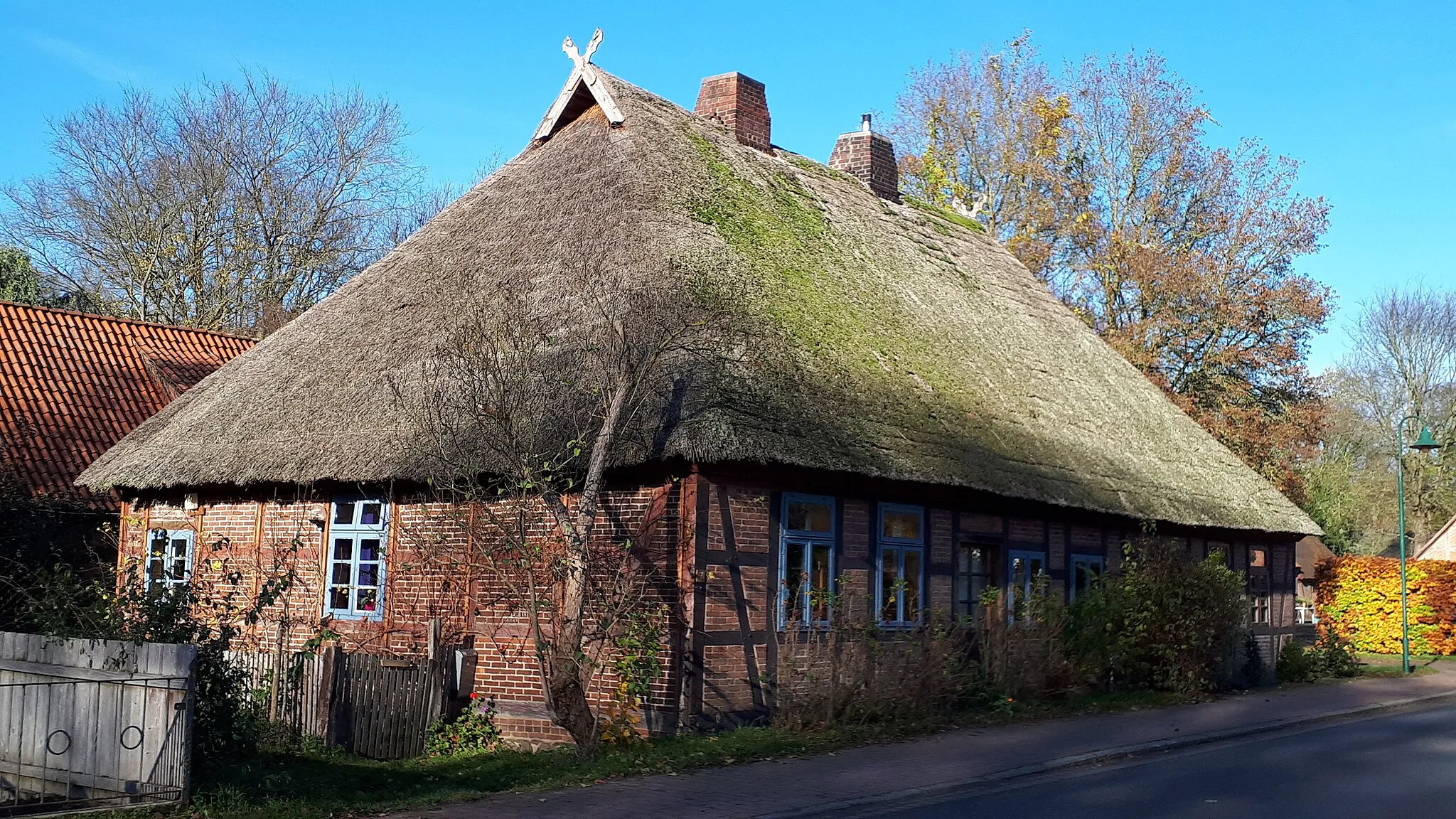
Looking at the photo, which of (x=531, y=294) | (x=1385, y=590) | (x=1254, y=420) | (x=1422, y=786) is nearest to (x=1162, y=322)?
(x=1254, y=420)

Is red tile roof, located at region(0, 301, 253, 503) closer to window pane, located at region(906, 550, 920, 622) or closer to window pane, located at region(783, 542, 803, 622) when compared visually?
window pane, located at region(783, 542, 803, 622)

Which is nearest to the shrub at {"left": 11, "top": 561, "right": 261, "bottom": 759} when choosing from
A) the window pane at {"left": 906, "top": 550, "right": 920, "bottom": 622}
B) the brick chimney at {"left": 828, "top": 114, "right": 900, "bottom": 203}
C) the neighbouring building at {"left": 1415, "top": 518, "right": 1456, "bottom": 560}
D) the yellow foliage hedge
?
the window pane at {"left": 906, "top": 550, "right": 920, "bottom": 622}

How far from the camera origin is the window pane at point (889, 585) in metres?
14.6

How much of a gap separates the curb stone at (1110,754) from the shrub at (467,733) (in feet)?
16.6

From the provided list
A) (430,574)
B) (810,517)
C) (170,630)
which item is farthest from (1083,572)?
(170,630)

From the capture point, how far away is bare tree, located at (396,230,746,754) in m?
11.6

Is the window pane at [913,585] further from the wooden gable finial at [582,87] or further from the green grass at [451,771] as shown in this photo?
the wooden gable finial at [582,87]

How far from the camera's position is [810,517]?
1371 centimetres

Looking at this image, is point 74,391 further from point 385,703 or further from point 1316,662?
point 1316,662

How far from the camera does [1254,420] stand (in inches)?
1217

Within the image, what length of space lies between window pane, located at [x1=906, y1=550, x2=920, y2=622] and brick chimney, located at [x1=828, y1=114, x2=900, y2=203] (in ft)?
31.7

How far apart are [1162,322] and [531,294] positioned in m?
19.7

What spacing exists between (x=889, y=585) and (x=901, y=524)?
701 millimetres

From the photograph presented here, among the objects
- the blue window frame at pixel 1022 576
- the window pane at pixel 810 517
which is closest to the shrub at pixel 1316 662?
the blue window frame at pixel 1022 576
